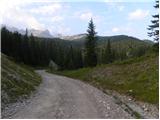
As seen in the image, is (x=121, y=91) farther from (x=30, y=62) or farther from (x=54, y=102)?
(x=30, y=62)

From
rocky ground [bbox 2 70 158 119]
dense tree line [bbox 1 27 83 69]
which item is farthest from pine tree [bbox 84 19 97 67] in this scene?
rocky ground [bbox 2 70 158 119]

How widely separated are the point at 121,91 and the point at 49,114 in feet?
63.1

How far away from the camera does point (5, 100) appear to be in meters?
26.3

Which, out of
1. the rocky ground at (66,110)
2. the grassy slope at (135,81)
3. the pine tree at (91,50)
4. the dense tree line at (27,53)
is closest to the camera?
the rocky ground at (66,110)

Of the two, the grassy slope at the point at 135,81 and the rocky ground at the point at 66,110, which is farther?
the grassy slope at the point at 135,81

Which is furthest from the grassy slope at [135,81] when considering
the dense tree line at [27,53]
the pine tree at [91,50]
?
the dense tree line at [27,53]

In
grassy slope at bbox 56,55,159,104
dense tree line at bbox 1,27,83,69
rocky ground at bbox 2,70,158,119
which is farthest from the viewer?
dense tree line at bbox 1,27,83,69

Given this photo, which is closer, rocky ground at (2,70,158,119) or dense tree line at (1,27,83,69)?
rocky ground at (2,70,158,119)

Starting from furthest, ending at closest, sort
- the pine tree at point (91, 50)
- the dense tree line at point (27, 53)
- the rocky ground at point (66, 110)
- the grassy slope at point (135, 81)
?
1. the dense tree line at point (27, 53)
2. the pine tree at point (91, 50)
3. the grassy slope at point (135, 81)
4. the rocky ground at point (66, 110)

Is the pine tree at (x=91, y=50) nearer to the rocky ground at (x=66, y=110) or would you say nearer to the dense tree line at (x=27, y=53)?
the dense tree line at (x=27, y=53)

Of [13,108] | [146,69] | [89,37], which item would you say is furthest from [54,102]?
→ [89,37]

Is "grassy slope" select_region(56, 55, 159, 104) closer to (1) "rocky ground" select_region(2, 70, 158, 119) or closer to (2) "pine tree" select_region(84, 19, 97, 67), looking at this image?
(1) "rocky ground" select_region(2, 70, 158, 119)

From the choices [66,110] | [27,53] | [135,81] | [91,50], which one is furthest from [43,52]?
[66,110]

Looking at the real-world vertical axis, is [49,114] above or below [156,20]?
below
